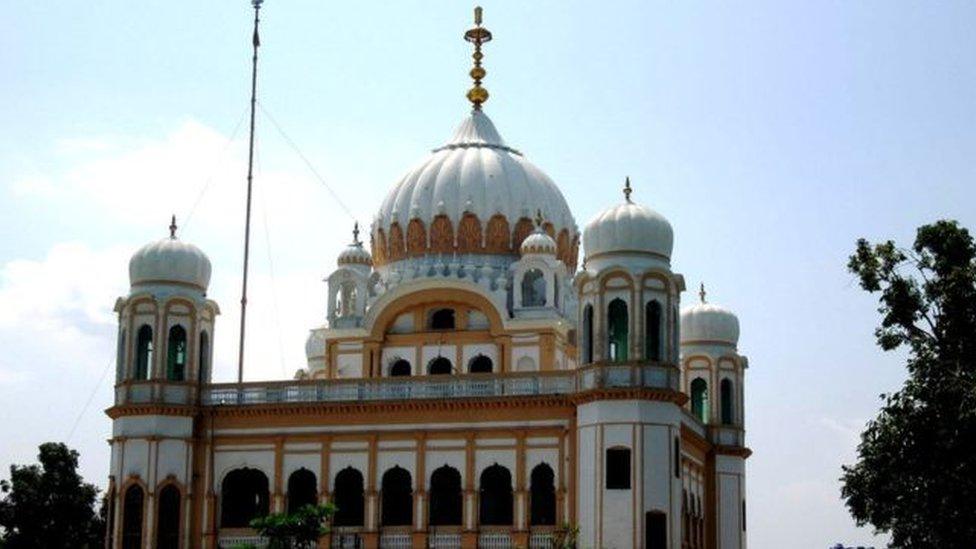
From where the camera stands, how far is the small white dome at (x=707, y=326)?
64062mm

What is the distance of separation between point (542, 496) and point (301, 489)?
24.5ft

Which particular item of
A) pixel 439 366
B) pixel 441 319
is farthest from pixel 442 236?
pixel 439 366

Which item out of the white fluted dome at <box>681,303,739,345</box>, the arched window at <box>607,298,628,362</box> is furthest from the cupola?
the arched window at <box>607,298,628,362</box>

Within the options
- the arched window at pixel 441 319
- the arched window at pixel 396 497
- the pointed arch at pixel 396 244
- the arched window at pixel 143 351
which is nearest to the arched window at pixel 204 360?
the arched window at pixel 143 351

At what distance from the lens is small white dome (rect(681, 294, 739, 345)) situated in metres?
64.1

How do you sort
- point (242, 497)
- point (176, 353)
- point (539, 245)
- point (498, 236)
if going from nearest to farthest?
point (242, 497), point (176, 353), point (539, 245), point (498, 236)

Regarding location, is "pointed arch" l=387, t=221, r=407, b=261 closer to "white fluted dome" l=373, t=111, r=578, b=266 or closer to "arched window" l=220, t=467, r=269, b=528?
"white fluted dome" l=373, t=111, r=578, b=266

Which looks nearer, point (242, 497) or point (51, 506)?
point (242, 497)

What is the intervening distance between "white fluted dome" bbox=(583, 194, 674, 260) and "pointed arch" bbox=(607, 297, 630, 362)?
5.46 feet

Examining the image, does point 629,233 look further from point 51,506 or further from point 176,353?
point 51,506

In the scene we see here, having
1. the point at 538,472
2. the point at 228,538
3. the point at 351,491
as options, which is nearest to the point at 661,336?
the point at 538,472

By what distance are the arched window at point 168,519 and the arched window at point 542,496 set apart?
35.2 feet

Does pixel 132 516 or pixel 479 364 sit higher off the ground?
pixel 479 364

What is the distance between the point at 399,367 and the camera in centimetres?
5897
